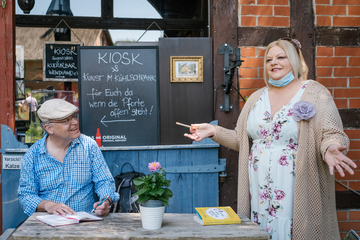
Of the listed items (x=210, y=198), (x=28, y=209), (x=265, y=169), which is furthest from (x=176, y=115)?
(x=28, y=209)

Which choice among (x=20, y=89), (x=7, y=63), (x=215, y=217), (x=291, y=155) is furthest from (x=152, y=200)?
(x=20, y=89)

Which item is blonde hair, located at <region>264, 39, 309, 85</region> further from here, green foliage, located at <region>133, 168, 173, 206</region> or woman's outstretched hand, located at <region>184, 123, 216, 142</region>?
green foliage, located at <region>133, 168, 173, 206</region>

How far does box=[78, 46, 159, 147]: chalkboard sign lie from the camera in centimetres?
329

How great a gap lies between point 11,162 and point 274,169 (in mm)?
2506

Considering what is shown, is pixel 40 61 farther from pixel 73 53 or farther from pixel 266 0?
pixel 266 0

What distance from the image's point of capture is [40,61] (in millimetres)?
4145

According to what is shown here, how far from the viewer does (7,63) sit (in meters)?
3.24

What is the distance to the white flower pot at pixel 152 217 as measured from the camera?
1.71 metres

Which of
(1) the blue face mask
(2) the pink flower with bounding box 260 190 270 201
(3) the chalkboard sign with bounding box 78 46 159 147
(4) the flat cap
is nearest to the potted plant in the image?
(2) the pink flower with bounding box 260 190 270 201

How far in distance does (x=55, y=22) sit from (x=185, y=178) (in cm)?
262

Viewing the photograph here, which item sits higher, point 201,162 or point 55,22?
point 55,22

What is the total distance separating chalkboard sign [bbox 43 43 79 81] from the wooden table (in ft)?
8.46

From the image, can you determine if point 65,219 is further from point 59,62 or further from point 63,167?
point 59,62

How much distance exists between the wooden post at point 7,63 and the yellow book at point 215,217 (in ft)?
7.60
